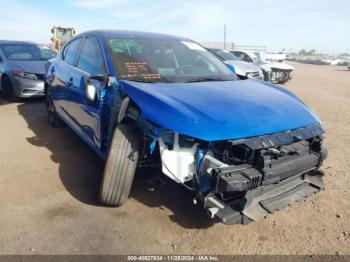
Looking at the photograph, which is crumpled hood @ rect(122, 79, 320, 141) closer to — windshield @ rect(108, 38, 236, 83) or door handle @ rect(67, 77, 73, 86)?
windshield @ rect(108, 38, 236, 83)

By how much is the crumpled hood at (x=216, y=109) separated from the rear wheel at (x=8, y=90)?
5.95 m

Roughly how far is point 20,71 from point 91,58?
468 cm

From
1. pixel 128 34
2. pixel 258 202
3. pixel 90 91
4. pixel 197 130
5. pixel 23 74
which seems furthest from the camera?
pixel 23 74

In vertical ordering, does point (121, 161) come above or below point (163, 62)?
below

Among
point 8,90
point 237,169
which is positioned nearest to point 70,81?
point 237,169

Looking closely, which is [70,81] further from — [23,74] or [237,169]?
[23,74]

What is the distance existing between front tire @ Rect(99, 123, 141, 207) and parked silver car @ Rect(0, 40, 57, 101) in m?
5.62

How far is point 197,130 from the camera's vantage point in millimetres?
2480

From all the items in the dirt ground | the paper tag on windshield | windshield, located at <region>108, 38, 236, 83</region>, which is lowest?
the dirt ground

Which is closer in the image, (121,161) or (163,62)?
(121,161)

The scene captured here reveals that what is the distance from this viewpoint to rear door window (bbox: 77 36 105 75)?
3624 mm

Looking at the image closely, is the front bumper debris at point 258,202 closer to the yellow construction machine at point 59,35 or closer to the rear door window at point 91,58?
the rear door window at point 91,58

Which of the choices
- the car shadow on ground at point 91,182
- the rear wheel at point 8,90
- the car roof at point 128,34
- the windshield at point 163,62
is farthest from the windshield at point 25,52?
the windshield at point 163,62

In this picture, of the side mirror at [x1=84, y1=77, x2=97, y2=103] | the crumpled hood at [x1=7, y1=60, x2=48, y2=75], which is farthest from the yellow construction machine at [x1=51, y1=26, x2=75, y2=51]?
the side mirror at [x1=84, y1=77, x2=97, y2=103]
